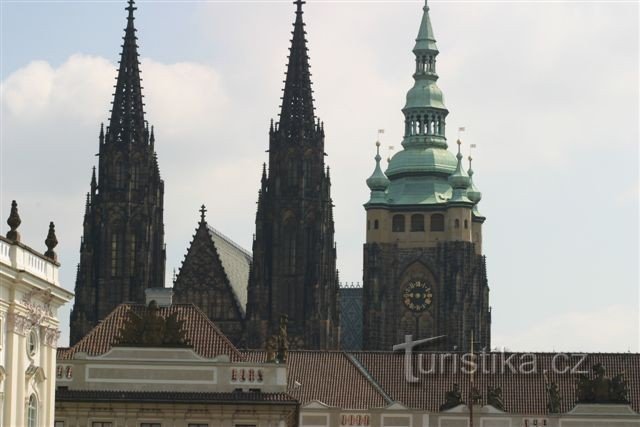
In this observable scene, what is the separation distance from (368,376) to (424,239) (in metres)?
58.4

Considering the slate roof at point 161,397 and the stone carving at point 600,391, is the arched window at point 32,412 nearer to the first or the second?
the slate roof at point 161,397

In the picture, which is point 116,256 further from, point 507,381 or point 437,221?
point 437,221

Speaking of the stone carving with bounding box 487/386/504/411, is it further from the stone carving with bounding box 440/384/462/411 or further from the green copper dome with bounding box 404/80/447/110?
the green copper dome with bounding box 404/80/447/110

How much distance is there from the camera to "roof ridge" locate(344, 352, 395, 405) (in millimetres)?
92075

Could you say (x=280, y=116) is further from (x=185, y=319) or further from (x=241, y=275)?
(x=185, y=319)

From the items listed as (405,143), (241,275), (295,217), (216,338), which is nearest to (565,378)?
(216,338)

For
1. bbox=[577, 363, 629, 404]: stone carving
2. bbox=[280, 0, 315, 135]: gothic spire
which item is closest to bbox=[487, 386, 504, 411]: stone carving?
bbox=[577, 363, 629, 404]: stone carving

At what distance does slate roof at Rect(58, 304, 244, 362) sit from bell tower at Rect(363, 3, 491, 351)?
56.7 meters

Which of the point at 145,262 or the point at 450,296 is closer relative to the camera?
the point at 145,262

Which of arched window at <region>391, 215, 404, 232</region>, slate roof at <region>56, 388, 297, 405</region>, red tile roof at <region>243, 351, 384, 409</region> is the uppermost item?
arched window at <region>391, 215, 404, 232</region>

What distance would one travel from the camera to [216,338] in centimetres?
8462

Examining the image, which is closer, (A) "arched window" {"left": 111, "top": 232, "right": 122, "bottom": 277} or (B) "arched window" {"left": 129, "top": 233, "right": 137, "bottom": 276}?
(B) "arched window" {"left": 129, "top": 233, "right": 137, "bottom": 276}

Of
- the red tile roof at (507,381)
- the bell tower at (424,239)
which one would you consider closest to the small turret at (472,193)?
the bell tower at (424,239)

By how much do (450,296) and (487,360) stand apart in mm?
51585
